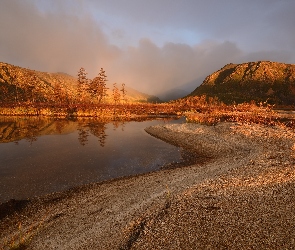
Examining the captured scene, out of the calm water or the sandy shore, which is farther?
the calm water

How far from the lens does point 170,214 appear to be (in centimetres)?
906

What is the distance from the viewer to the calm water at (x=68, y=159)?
16078 millimetres

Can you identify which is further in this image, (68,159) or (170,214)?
(68,159)

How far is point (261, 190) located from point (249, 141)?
51.6 feet

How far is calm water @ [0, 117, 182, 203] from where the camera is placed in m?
16.1

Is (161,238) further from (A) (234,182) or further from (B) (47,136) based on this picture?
(B) (47,136)

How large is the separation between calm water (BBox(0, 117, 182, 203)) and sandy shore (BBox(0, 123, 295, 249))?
2.13 metres

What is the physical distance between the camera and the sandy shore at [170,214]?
7.61 meters

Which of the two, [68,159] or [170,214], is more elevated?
[170,214]

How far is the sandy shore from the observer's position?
7605 millimetres

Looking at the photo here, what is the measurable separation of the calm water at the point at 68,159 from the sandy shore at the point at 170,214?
2.13 meters

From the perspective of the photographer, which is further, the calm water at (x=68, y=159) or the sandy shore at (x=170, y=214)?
the calm water at (x=68, y=159)

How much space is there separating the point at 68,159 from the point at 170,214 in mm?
→ 15475

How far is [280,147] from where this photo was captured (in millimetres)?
20719
